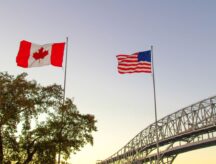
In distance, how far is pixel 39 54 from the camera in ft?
103

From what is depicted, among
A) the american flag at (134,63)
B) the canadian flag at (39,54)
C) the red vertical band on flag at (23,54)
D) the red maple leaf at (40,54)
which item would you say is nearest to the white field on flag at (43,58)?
the canadian flag at (39,54)

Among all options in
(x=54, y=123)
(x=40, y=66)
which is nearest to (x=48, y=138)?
(x=54, y=123)

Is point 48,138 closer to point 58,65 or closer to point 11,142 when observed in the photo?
point 11,142

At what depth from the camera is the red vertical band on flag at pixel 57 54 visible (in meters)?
30.8

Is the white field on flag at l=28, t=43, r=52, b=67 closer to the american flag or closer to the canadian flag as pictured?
the canadian flag

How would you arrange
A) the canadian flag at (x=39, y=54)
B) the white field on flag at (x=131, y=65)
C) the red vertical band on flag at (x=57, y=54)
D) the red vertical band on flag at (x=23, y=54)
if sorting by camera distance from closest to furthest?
the red vertical band on flag at (x=23, y=54) → the red vertical band on flag at (x=57, y=54) → the canadian flag at (x=39, y=54) → the white field on flag at (x=131, y=65)

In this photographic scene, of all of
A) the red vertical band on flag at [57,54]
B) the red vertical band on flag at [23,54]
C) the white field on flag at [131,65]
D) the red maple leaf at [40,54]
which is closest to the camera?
the red vertical band on flag at [23,54]

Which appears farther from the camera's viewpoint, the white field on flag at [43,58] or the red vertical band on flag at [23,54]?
the white field on flag at [43,58]

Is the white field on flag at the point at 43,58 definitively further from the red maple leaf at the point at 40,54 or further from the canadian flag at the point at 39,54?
the red maple leaf at the point at 40,54

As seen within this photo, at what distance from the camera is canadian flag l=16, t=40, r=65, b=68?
30.9m

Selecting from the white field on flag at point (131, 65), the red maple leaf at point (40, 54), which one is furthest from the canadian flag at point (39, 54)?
the white field on flag at point (131, 65)

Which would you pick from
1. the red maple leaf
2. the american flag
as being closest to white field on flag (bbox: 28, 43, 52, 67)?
the red maple leaf

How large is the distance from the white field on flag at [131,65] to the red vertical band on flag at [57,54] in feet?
19.6

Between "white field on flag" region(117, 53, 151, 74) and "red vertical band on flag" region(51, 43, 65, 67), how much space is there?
5988 millimetres
